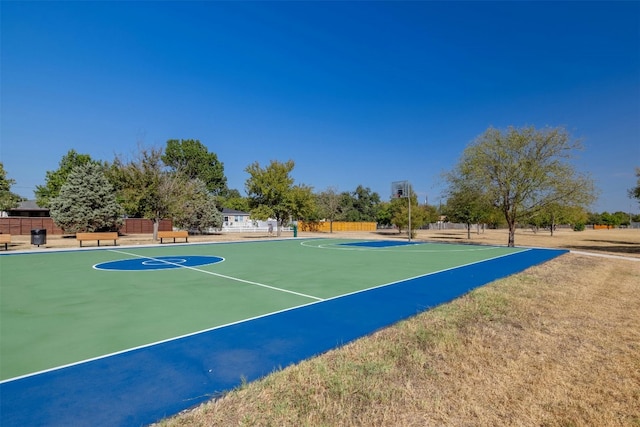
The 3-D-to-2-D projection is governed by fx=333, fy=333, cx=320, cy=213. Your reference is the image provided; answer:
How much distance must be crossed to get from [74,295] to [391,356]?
7.26m

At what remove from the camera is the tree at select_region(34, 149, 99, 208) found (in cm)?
4548

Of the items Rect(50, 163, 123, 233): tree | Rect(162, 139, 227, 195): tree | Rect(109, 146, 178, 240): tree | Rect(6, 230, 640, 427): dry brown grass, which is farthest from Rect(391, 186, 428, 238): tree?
Rect(162, 139, 227, 195): tree

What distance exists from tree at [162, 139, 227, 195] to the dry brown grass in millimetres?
66457

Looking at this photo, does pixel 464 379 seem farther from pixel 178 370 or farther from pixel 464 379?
pixel 178 370

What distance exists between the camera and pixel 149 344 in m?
4.56

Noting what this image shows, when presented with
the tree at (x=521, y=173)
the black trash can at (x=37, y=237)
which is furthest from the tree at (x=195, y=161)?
the tree at (x=521, y=173)

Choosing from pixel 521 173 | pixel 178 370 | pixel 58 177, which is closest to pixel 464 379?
pixel 178 370

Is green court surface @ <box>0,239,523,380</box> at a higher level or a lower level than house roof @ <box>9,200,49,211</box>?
lower

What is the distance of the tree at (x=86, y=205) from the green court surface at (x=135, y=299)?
829 inches

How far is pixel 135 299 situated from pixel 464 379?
21.6ft

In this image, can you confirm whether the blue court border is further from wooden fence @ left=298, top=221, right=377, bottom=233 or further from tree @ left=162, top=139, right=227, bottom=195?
tree @ left=162, top=139, right=227, bottom=195

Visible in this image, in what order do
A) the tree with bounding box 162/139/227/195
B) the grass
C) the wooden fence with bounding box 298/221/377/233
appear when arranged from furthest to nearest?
the tree with bounding box 162/139/227/195 < the wooden fence with bounding box 298/221/377/233 < the grass

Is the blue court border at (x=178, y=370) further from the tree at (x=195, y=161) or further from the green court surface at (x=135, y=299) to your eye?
the tree at (x=195, y=161)

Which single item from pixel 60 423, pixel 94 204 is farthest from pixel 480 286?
pixel 94 204
